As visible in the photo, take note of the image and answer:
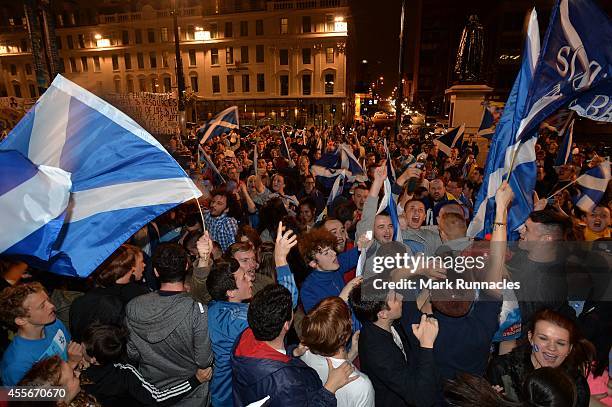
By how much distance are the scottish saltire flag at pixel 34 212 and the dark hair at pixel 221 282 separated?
1084mm

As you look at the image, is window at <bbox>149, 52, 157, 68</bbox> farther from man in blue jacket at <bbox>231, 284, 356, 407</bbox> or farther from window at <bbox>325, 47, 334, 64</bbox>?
man in blue jacket at <bbox>231, 284, 356, 407</bbox>

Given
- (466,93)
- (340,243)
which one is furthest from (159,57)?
(340,243)

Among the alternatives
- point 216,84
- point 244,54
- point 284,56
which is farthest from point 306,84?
point 216,84

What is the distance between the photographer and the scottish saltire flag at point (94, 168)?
9.98 feet

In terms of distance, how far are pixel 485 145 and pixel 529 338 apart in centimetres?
1322

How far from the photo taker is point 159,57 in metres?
55.6

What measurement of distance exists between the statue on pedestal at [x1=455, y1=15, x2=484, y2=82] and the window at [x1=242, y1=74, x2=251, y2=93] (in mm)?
42270

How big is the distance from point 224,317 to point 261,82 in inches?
2110

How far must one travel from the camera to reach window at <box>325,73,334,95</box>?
50.9 m

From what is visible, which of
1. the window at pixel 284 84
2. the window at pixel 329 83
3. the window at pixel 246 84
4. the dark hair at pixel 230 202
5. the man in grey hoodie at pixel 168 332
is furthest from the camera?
the window at pixel 246 84

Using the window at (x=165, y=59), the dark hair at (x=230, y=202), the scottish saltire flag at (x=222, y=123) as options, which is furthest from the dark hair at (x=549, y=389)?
the window at (x=165, y=59)

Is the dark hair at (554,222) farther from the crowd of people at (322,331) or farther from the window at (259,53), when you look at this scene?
the window at (259,53)

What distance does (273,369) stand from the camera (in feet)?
7.36

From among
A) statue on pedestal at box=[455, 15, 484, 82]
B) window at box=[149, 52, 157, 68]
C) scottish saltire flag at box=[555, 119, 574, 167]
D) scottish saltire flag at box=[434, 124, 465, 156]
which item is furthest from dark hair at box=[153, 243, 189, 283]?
window at box=[149, 52, 157, 68]
